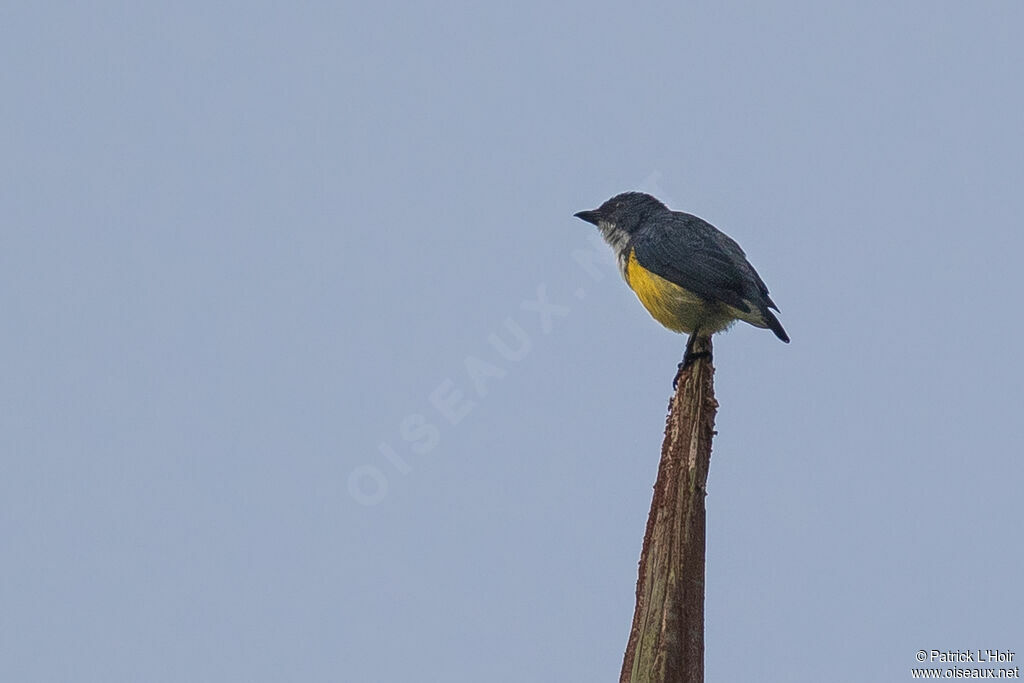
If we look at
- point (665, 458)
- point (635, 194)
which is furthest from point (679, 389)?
point (635, 194)

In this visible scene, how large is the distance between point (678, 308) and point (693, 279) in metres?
0.26

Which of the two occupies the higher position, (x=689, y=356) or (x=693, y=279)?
(x=693, y=279)

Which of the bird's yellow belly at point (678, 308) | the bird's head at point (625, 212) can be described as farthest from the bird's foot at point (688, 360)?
the bird's head at point (625, 212)

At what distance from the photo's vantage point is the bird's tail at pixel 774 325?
391 inches

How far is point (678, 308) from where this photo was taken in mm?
10273

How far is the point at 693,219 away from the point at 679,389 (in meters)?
3.87

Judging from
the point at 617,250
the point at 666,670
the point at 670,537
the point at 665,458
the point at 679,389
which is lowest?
the point at 666,670

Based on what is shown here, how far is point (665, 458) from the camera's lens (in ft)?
23.5

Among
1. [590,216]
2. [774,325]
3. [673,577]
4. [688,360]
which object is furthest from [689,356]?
[590,216]

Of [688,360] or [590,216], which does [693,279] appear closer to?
[688,360]

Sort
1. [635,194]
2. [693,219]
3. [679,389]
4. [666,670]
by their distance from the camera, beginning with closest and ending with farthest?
[666,670] < [679,389] < [693,219] < [635,194]

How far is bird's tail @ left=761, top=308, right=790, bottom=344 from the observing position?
994 centimetres

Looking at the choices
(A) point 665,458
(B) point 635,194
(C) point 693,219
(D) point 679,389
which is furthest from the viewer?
(B) point 635,194

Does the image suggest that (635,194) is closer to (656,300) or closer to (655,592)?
(656,300)
